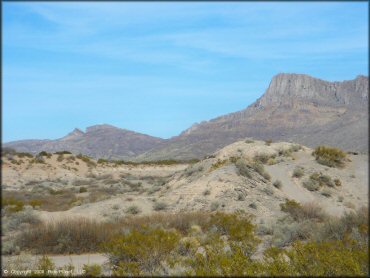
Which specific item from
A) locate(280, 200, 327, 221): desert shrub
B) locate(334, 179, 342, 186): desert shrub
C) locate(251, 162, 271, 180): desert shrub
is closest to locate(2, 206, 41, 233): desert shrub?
locate(280, 200, 327, 221): desert shrub

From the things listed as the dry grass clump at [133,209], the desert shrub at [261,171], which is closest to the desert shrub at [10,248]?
the dry grass clump at [133,209]

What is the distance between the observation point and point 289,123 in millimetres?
114250

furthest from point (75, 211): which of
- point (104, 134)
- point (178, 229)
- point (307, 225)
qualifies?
point (104, 134)

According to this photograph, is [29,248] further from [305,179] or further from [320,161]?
[320,161]

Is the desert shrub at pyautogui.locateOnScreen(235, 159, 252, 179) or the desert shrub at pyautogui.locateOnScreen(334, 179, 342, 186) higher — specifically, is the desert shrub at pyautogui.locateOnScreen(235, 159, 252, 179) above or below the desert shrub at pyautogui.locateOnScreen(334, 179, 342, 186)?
above

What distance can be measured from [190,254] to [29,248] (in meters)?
5.96

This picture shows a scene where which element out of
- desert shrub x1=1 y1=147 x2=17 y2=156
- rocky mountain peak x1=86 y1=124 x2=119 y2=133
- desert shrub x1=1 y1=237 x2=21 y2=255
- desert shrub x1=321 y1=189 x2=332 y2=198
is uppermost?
rocky mountain peak x1=86 y1=124 x2=119 y2=133

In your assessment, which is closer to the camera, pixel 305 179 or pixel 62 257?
pixel 62 257

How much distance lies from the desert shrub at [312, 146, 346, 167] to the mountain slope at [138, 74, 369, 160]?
43.6ft

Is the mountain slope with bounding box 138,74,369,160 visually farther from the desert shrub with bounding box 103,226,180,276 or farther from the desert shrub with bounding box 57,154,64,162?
the desert shrub with bounding box 103,226,180,276

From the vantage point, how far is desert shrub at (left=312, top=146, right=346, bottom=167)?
36.3 meters

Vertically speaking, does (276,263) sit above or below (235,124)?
below

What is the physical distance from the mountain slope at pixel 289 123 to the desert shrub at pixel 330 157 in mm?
13279

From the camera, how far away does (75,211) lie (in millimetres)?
23078
